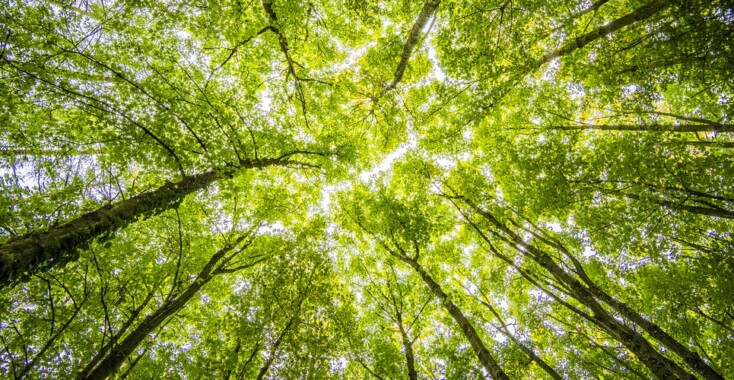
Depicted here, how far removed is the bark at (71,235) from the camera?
12.1 feet

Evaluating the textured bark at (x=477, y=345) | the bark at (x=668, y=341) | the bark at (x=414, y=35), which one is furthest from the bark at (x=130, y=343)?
the bark at (x=668, y=341)

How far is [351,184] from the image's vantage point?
13156 mm

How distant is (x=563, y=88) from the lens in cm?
1035

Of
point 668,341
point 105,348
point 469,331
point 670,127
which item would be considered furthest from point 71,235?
point 670,127

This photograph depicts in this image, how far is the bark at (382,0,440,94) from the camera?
765 cm

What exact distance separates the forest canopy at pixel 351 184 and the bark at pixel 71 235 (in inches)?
1.3

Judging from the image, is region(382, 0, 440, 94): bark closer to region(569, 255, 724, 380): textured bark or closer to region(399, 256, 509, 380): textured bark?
region(399, 256, 509, 380): textured bark

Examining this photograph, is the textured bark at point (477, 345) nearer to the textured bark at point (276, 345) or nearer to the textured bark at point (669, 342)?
the textured bark at point (669, 342)

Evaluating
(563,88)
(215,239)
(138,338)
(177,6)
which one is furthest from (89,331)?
(563,88)

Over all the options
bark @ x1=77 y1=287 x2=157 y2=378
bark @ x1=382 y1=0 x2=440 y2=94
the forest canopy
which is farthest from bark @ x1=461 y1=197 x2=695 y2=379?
bark @ x1=77 y1=287 x2=157 y2=378

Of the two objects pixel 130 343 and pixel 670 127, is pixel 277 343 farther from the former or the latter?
pixel 670 127

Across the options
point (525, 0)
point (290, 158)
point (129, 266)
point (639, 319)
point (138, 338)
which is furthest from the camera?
point (290, 158)

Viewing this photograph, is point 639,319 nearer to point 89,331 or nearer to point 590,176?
point 590,176

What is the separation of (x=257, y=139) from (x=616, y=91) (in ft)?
33.4
